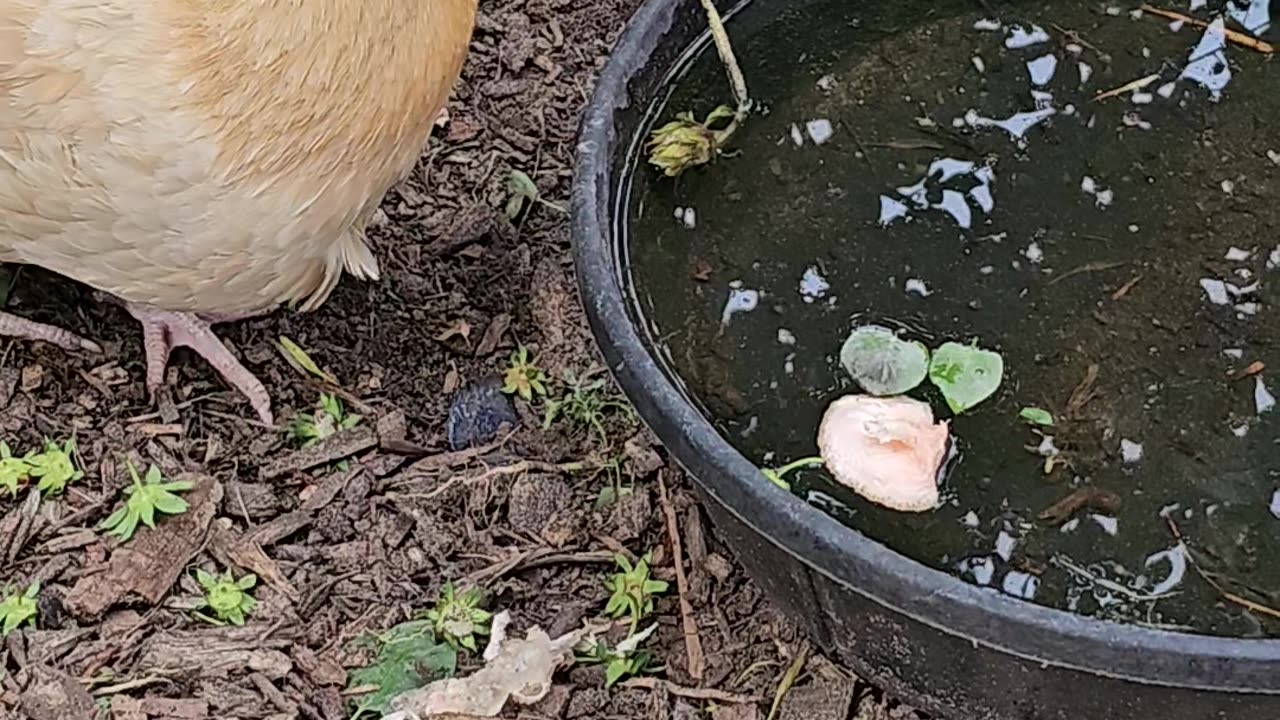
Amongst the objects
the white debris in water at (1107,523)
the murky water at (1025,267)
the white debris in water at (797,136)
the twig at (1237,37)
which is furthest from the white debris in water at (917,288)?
the twig at (1237,37)

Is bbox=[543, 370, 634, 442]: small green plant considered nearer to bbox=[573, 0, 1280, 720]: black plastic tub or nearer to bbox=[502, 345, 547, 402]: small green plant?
bbox=[502, 345, 547, 402]: small green plant

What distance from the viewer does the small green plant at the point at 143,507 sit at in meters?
2.20

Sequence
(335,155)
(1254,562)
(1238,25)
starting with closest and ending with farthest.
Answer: (1254,562) < (335,155) < (1238,25)

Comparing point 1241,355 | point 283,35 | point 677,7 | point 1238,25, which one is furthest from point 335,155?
point 1238,25

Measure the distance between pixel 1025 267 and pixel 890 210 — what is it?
0.18 metres

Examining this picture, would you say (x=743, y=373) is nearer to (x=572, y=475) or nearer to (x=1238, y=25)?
(x=572, y=475)

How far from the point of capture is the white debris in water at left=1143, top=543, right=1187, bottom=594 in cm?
176

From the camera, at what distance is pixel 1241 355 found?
1.96m

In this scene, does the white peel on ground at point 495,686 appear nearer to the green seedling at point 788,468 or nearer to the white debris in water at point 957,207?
the green seedling at point 788,468

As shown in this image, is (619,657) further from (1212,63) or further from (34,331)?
(1212,63)

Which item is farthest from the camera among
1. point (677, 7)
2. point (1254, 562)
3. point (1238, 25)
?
point (1238, 25)

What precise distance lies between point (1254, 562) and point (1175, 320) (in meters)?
0.34

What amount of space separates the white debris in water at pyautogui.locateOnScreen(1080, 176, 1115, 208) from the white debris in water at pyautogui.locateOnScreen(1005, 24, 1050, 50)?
0.24 m

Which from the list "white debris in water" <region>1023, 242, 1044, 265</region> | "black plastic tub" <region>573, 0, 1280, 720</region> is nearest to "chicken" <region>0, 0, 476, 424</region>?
"black plastic tub" <region>573, 0, 1280, 720</region>
